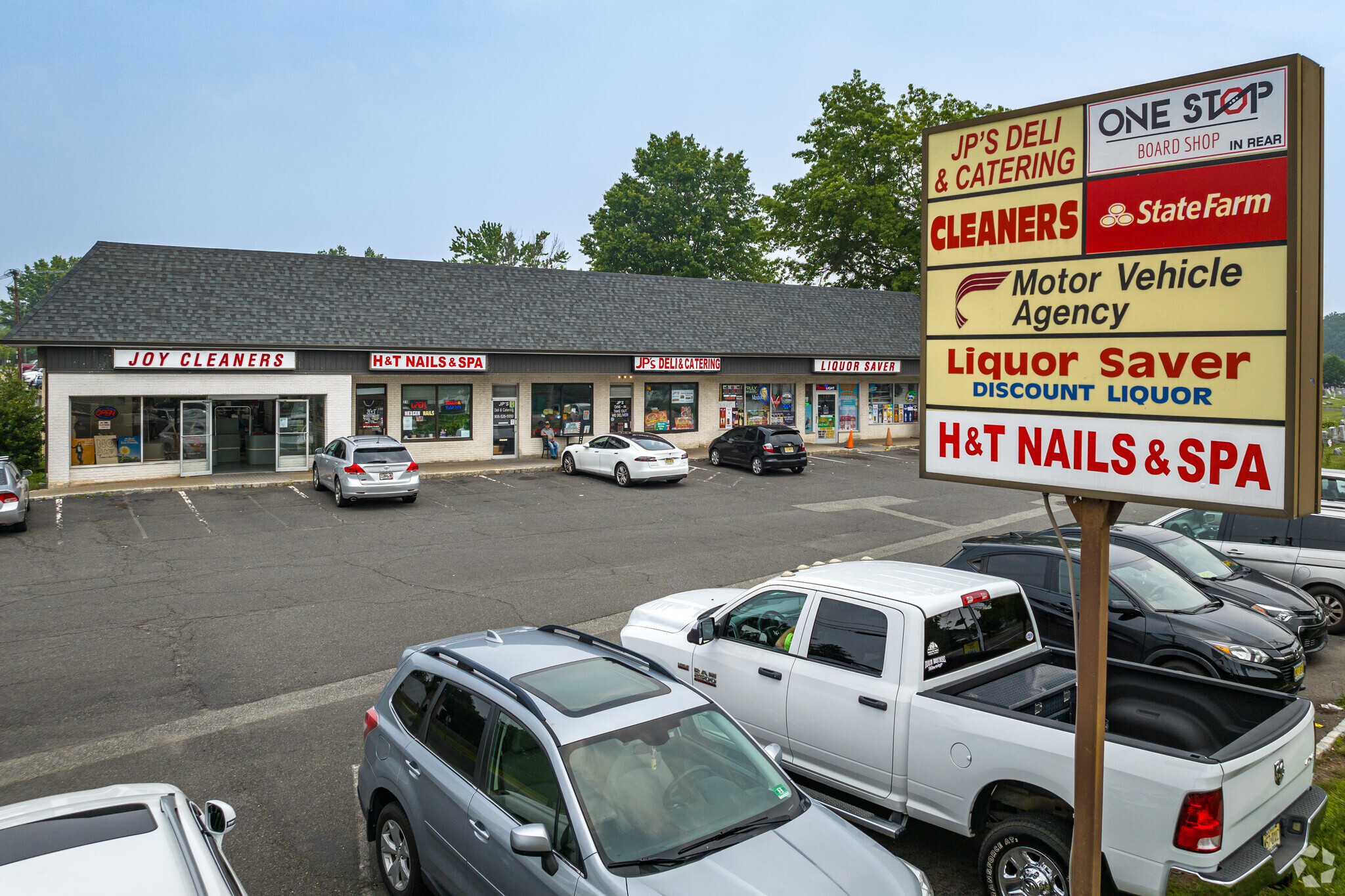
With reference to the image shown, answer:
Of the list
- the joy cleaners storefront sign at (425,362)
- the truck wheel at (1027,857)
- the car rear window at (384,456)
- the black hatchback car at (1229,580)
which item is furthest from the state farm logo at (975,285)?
the joy cleaners storefront sign at (425,362)

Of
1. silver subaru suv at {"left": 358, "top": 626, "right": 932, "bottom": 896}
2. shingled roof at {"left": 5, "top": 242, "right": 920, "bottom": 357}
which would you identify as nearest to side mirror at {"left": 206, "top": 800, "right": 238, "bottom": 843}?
silver subaru suv at {"left": 358, "top": 626, "right": 932, "bottom": 896}

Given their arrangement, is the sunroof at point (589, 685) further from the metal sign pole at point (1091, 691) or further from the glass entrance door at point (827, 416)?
the glass entrance door at point (827, 416)

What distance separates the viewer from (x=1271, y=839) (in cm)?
478

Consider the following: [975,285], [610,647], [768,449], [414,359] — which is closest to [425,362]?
[414,359]

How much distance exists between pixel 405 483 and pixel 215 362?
7.30 metres

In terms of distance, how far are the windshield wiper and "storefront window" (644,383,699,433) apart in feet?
91.9

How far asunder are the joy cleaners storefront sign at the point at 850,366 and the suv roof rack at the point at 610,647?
28667mm

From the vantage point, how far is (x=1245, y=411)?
361 cm

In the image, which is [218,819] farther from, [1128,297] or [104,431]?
[104,431]

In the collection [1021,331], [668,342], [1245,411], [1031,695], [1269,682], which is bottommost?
[1269,682]

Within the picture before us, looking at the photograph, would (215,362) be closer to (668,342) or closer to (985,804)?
(668,342)

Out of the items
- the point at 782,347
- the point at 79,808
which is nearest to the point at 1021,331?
the point at 79,808

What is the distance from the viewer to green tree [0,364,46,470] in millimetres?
26250

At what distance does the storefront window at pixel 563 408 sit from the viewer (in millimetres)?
30312
